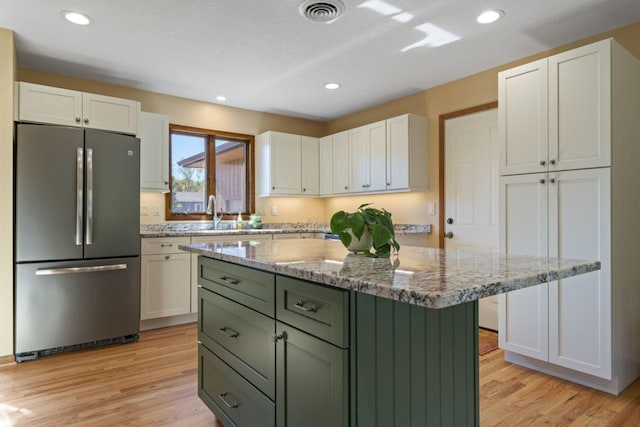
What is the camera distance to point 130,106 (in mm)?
3434

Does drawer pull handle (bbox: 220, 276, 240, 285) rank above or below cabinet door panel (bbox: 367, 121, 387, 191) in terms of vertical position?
below

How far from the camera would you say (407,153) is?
3.92 metres

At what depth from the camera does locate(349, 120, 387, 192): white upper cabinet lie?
13.8ft

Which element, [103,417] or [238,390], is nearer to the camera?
[238,390]

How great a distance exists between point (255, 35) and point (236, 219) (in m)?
2.39

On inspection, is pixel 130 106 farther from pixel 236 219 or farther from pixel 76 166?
pixel 236 219

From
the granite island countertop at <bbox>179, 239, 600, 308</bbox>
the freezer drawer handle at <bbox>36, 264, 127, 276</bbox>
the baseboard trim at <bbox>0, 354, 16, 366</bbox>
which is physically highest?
the granite island countertop at <bbox>179, 239, 600, 308</bbox>

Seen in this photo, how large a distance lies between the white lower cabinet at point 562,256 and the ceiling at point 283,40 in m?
1.08

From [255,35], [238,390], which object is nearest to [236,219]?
[255,35]

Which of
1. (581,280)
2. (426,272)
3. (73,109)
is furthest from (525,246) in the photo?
(73,109)

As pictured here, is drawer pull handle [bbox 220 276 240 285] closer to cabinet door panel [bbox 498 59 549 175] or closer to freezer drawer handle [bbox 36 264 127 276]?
freezer drawer handle [bbox 36 264 127 276]

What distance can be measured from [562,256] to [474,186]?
1297mm

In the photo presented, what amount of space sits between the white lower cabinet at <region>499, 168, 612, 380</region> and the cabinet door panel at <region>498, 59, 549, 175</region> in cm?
10

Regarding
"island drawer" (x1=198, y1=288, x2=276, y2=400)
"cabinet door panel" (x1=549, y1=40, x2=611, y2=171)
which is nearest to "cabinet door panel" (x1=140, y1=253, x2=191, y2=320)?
"island drawer" (x1=198, y1=288, x2=276, y2=400)
